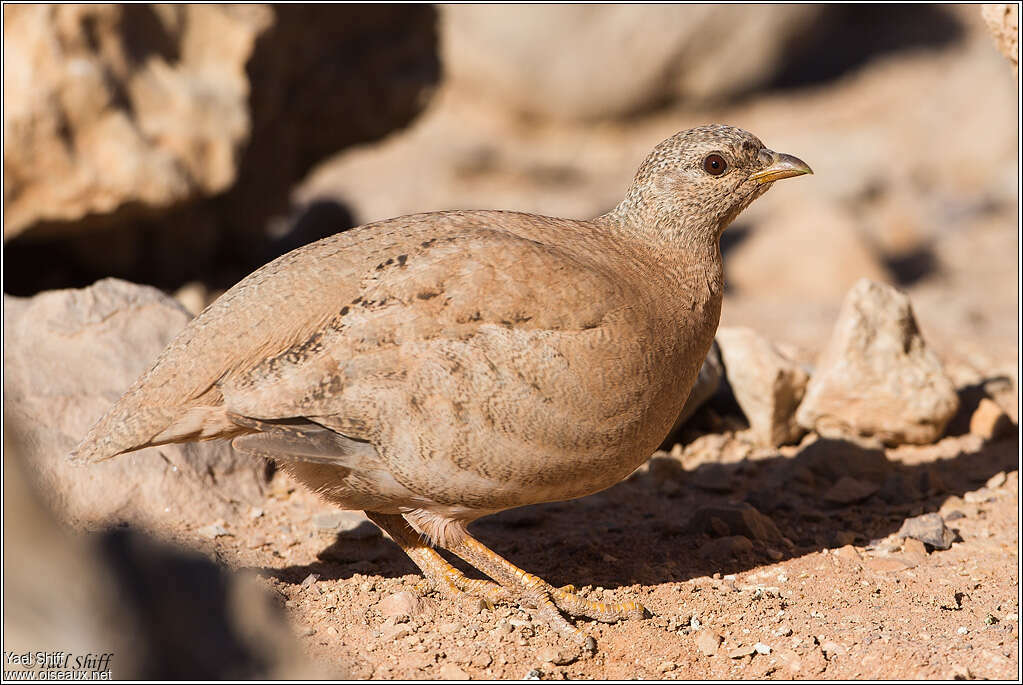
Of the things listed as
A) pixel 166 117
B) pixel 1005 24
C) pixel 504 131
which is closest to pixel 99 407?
pixel 166 117

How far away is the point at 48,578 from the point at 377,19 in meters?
8.09

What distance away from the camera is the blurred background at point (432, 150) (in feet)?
19.4

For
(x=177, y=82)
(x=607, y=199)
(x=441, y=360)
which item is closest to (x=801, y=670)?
(x=441, y=360)

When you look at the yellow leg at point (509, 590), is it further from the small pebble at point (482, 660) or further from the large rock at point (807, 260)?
the large rock at point (807, 260)

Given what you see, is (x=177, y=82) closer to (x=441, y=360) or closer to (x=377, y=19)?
(x=377, y=19)

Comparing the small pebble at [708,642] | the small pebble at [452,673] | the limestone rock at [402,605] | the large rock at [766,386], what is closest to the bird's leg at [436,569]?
the limestone rock at [402,605]

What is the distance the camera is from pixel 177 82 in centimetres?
801

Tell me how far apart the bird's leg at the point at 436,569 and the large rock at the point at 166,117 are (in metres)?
3.90

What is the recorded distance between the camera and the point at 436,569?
16.2 ft

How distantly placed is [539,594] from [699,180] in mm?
2029

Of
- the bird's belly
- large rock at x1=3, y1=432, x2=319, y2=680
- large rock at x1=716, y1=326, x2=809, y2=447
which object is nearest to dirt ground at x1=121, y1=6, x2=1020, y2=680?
large rock at x1=716, y1=326, x2=809, y2=447

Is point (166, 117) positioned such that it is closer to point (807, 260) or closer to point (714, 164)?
point (714, 164)

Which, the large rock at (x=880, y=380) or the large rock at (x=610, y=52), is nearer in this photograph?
the large rock at (x=880, y=380)

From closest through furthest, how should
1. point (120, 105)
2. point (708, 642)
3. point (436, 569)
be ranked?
point (708, 642) < point (436, 569) < point (120, 105)
